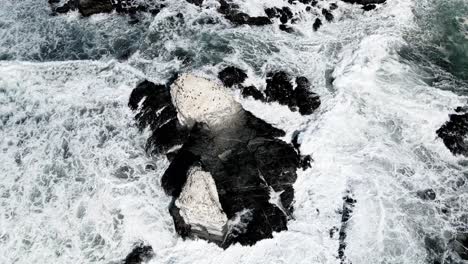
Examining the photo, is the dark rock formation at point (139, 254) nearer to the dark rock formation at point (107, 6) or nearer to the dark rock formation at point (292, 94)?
the dark rock formation at point (292, 94)

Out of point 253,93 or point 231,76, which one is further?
point 231,76

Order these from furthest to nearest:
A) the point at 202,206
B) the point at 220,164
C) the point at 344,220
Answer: the point at 220,164 < the point at 344,220 < the point at 202,206

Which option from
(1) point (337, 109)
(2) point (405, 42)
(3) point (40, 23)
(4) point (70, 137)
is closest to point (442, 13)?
(2) point (405, 42)

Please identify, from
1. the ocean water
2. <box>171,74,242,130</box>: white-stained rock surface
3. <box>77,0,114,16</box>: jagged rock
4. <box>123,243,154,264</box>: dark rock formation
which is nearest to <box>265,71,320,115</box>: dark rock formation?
the ocean water

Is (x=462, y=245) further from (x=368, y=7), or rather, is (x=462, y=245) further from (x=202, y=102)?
(x=368, y=7)

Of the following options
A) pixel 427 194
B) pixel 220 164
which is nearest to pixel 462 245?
pixel 427 194

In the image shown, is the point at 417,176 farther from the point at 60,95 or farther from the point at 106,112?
the point at 60,95
